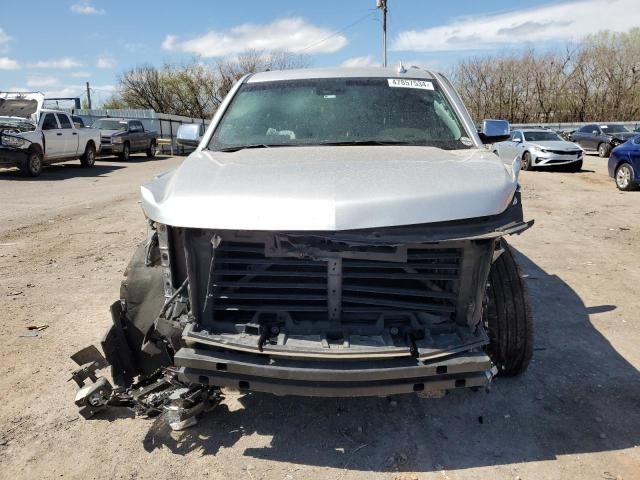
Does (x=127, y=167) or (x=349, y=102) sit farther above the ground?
(x=349, y=102)

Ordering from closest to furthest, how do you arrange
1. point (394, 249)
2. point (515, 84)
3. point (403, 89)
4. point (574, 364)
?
point (394, 249)
point (574, 364)
point (403, 89)
point (515, 84)

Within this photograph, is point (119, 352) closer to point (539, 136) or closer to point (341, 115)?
point (341, 115)

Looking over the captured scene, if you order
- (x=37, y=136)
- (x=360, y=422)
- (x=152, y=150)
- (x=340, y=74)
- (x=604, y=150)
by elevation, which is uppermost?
(x=340, y=74)

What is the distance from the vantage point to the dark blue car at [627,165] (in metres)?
12.6

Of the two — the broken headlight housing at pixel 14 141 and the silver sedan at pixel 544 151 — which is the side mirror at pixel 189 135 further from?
the silver sedan at pixel 544 151

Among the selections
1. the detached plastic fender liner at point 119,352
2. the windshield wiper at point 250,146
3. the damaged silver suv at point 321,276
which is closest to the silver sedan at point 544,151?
the windshield wiper at point 250,146

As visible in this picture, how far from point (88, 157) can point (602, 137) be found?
75.1ft

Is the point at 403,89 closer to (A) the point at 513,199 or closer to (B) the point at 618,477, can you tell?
(A) the point at 513,199

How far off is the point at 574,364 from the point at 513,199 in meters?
1.80

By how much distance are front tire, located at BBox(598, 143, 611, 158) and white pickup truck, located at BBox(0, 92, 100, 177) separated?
22.5 m

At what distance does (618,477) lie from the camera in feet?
8.69

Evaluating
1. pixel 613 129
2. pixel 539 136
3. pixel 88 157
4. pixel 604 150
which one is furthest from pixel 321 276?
pixel 613 129

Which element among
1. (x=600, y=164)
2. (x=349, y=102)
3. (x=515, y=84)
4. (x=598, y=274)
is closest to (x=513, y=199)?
(x=349, y=102)

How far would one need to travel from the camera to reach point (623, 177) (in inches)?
512
